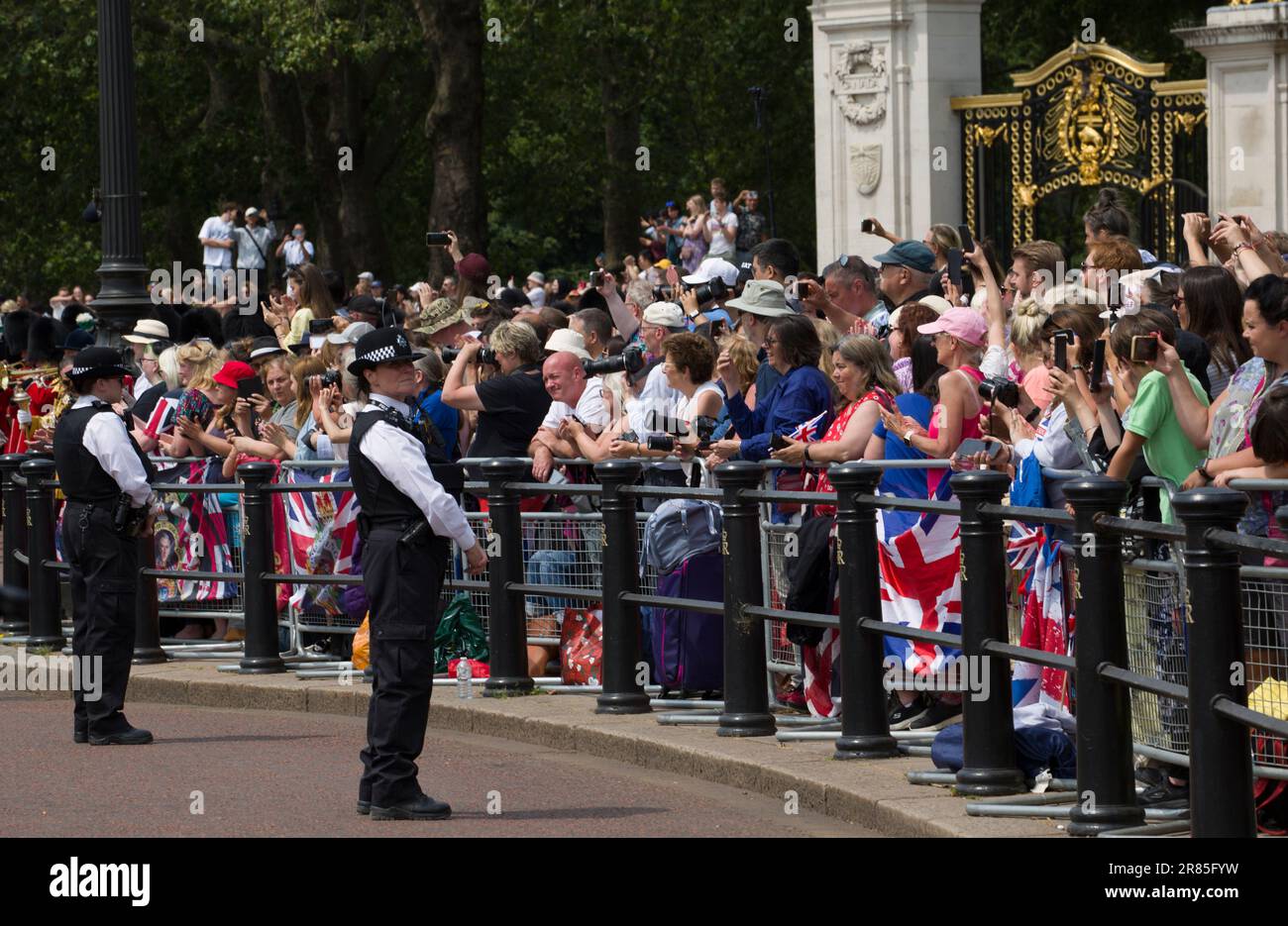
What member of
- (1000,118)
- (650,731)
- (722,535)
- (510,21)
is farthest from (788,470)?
(510,21)

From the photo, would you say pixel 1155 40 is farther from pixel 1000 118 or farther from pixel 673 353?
pixel 673 353

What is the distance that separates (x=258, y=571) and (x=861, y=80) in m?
11.0

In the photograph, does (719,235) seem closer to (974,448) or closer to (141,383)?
(141,383)

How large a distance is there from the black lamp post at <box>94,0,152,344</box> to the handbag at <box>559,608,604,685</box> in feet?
18.9

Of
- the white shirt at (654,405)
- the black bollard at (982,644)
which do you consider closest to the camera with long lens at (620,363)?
the white shirt at (654,405)

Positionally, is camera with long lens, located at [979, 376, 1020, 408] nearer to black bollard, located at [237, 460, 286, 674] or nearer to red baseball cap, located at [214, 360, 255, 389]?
black bollard, located at [237, 460, 286, 674]

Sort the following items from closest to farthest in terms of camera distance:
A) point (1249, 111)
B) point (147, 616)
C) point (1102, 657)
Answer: point (1102, 657), point (147, 616), point (1249, 111)

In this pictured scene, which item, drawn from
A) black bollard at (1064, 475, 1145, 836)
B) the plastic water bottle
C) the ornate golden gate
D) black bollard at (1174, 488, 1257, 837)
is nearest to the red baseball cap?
the plastic water bottle

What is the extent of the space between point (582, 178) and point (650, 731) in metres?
38.2

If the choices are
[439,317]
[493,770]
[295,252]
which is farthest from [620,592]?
[295,252]

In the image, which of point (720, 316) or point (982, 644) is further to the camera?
point (720, 316)

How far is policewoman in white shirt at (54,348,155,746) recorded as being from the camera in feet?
38.8

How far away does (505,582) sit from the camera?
12.1 meters

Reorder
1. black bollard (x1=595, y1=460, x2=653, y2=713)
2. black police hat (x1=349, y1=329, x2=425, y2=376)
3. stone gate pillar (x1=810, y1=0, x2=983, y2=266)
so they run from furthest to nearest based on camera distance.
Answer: stone gate pillar (x1=810, y1=0, x2=983, y2=266) < black bollard (x1=595, y1=460, x2=653, y2=713) < black police hat (x1=349, y1=329, x2=425, y2=376)
